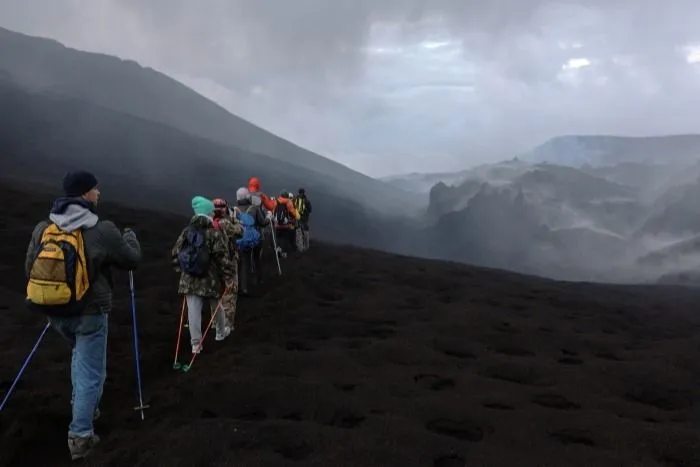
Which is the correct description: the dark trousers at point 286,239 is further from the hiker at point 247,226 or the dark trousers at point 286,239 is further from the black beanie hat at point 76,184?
the black beanie hat at point 76,184

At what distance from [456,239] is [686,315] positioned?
6568 centimetres

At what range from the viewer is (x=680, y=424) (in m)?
7.11

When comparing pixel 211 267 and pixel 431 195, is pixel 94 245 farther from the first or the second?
pixel 431 195

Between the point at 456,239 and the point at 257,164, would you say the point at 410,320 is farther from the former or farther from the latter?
the point at 257,164

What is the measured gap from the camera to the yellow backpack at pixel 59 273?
5.28 metres

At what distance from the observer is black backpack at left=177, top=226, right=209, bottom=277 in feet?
28.8

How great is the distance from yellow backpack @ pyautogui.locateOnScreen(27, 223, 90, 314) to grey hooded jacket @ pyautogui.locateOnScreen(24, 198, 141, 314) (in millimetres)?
74

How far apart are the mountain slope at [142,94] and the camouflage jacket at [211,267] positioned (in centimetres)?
9984

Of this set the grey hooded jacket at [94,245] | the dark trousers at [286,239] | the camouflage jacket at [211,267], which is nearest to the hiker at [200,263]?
the camouflage jacket at [211,267]

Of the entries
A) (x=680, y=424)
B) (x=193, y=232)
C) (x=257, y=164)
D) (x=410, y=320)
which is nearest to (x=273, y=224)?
(x=410, y=320)

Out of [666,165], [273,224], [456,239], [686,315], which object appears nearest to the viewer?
[273,224]

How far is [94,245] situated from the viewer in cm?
548

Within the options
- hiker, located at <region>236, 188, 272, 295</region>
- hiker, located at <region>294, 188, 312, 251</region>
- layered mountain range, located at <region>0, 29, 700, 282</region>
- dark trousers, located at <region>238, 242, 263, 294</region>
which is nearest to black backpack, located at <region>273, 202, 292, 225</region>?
hiker, located at <region>294, 188, 312, 251</region>

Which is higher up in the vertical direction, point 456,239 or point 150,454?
point 456,239
